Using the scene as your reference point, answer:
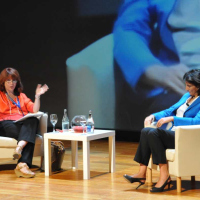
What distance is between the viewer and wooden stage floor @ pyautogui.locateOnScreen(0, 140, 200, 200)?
13.2ft

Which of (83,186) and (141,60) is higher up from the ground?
(141,60)

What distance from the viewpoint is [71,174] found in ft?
16.4

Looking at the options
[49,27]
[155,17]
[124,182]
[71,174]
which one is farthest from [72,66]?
[124,182]

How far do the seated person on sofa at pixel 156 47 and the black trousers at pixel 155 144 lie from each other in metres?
2.79

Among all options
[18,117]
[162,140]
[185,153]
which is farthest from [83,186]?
[18,117]

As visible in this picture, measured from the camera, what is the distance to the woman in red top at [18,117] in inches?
192

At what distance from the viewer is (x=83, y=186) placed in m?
4.41

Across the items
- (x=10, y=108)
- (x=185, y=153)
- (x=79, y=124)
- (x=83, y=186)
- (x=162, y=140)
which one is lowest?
(x=83, y=186)

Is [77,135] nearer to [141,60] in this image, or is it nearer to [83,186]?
[83,186]

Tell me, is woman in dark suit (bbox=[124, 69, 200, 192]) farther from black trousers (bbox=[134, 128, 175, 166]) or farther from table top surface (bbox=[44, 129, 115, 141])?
table top surface (bbox=[44, 129, 115, 141])

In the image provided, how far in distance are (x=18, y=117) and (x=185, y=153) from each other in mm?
2055

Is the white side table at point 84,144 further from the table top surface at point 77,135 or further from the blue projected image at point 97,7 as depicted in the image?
the blue projected image at point 97,7

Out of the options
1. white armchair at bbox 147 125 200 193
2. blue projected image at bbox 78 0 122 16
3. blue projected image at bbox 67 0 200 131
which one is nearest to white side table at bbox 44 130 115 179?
white armchair at bbox 147 125 200 193

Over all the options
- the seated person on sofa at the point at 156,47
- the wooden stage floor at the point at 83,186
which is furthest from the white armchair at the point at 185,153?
the seated person on sofa at the point at 156,47
